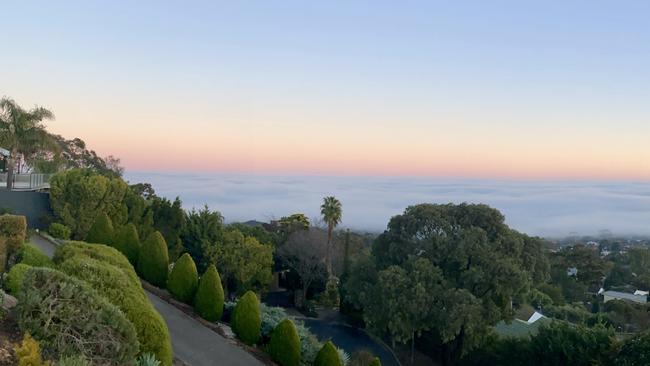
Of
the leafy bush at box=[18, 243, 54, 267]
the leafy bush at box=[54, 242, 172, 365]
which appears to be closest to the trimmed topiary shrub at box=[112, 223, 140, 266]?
the leafy bush at box=[18, 243, 54, 267]

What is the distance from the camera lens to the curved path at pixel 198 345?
1099cm

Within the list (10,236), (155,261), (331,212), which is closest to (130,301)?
(10,236)

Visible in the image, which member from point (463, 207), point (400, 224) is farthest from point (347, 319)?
point (463, 207)

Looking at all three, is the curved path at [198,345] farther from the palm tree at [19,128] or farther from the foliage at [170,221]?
the palm tree at [19,128]

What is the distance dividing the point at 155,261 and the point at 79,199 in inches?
402

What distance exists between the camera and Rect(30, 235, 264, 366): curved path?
10992 mm

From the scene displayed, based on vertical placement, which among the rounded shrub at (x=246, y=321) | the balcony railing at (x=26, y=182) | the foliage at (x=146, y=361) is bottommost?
the rounded shrub at (x=246, y=321)

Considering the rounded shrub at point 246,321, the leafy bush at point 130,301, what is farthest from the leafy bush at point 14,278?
the rounded shrub at point 246,321

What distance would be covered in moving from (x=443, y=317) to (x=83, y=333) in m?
16.3

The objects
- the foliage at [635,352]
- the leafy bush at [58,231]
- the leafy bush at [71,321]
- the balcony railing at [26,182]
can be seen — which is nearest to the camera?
the leafy bush at [71,321]

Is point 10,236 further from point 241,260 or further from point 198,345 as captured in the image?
point 241,260

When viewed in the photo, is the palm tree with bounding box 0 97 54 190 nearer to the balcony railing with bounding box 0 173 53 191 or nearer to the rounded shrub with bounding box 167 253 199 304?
the balcony railing with bounding box 0 173 53 191

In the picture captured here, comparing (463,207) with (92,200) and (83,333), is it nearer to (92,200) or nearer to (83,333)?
(92,200)

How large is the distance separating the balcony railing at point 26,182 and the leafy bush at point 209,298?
16.3 m
